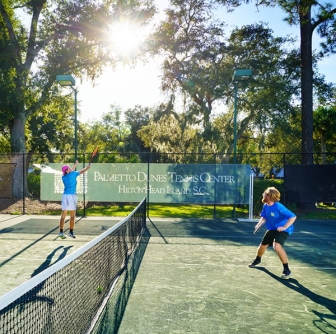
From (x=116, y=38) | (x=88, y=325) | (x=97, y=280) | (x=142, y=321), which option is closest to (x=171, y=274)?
(x=97, y=280)

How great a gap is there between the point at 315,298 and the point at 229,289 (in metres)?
1.32

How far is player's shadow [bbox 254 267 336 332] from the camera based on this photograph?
5.04 metres

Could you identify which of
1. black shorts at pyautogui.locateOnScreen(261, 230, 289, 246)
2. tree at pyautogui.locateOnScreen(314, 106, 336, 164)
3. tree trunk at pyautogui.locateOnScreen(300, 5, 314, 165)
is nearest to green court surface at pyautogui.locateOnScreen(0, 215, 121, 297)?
black shorts at pyautogui.locateOnScreen(261, 230, 289, 246)

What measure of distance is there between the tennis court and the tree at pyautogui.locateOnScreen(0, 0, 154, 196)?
34.1 feet

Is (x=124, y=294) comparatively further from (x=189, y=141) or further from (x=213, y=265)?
(x=189, y=141)

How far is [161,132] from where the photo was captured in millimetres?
27281

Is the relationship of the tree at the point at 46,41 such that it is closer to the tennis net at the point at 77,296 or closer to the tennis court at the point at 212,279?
the tennis court at the point at 212,279

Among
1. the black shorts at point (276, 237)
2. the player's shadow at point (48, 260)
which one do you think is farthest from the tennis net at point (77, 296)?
the black shorts at point (276, 237)

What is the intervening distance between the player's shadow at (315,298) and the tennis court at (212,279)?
13 millimetres

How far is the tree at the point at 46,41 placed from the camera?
21.0 metres

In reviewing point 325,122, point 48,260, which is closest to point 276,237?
point 48,260

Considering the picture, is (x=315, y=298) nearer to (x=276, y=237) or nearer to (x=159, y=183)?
(x=276, y=237)

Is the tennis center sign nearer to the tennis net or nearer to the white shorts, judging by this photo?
the white shorts

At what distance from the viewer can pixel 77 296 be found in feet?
16.5
